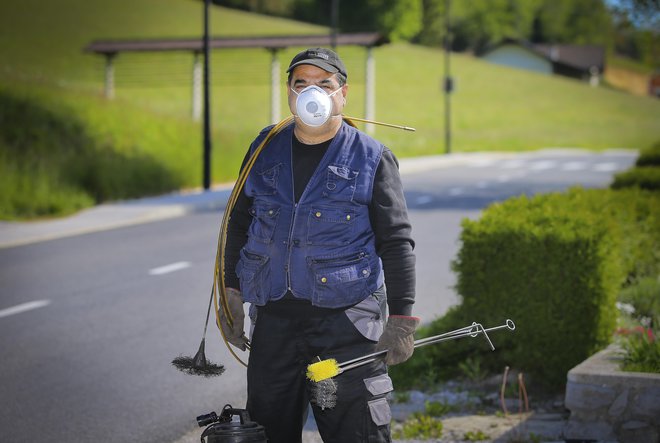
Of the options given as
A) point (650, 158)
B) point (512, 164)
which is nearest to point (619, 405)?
point (650, 158)

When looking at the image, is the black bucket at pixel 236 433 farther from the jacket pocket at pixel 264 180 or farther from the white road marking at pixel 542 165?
the white road marking at pixel 542 165

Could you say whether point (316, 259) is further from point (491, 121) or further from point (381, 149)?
point (491, 121)

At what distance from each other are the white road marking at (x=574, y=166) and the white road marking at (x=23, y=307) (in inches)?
1207

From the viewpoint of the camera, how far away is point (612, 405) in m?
5.88

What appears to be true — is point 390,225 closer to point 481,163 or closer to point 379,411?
point 379,411

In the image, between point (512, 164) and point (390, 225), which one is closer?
point (390, 225)

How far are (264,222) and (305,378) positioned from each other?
59 cm

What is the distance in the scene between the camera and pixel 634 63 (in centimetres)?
18412

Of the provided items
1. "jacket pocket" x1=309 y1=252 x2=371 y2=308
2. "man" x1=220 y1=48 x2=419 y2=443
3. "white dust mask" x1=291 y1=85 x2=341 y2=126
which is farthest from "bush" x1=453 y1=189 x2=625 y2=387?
"white dust mask" x1=291 y1=85 x2=341 y2=126

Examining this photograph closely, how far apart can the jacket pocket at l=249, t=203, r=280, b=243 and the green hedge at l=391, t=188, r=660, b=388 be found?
3.44 metres

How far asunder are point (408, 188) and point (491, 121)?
57170mm

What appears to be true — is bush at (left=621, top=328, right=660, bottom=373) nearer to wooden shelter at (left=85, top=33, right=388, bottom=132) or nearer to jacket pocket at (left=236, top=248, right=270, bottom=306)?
jacket pocket at (left=236, top=248, right=270, bottom=306)

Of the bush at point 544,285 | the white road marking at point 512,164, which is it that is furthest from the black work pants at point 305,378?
the white road marking at point 512,164

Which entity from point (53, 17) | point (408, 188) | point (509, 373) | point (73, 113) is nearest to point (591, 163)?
point (408, 188)
